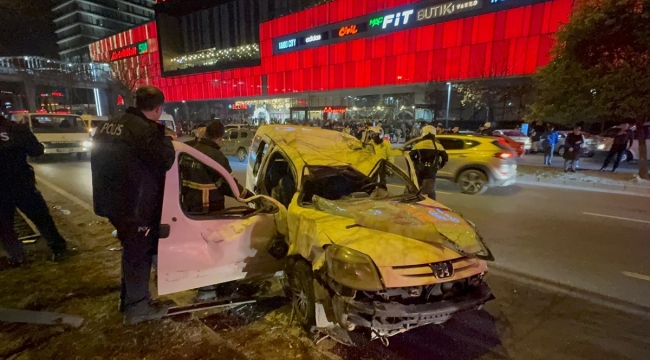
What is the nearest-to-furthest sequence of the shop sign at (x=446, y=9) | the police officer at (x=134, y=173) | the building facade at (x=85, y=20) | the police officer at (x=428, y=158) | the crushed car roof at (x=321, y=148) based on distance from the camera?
the police officer at (x=134, y=173) → the crushed car roof at (x=321, y=148) → the police officer at (x=428, y=158) → the shop sign at (x=446, y=9) → the building facade at (x=85, y=20)

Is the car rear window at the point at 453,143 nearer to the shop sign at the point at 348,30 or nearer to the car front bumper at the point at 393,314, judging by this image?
the car front bumper at the point at 393,314

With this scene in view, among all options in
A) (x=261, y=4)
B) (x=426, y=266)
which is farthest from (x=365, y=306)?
(x=261, y=4)

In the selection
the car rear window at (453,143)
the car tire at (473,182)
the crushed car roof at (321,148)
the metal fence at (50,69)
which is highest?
the metal fence at (50,69)

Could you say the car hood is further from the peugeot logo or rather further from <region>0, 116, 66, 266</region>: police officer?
<region>0, 116, 66, 266</region>: police officer

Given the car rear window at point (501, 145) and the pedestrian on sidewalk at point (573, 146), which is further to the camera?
the pedestrian on sidewalk at point (573, 146)

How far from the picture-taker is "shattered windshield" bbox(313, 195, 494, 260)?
2711 millimetres

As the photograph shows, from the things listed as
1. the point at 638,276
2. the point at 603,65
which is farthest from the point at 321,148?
the point at 603,65

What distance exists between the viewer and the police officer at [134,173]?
2.67 meters

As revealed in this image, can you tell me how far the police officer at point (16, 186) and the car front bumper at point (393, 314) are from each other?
4.10 meters

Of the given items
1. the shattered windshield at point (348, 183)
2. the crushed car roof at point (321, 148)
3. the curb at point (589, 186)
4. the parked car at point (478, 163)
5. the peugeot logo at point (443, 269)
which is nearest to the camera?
the peugeot logo at point (443, 269)

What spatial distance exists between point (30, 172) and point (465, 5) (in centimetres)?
3668

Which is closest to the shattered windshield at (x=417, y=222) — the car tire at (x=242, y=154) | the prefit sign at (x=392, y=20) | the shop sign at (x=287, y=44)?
the car tire at (x=242, y=154)

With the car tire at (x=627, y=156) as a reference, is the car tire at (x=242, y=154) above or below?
below

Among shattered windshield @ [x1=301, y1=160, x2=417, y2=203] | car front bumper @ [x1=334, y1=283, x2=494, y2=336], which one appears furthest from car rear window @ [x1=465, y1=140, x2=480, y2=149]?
car front bumper @ [x1=334, y1=283, x2=494, y2=336]
